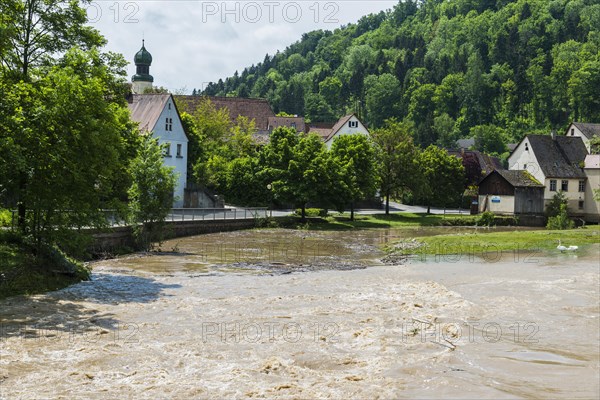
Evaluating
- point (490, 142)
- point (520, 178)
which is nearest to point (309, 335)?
point (520, 178)

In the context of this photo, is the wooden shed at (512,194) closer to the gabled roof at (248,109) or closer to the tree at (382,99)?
the gabled roof at (248,109)

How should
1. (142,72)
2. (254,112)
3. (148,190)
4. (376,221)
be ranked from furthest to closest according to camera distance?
1. (254,112)
2. (142,72)
3. (376,221)
4. (148,190)

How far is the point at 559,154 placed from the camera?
71.2 metres

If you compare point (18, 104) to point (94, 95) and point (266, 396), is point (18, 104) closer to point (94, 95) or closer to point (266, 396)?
point (94, 95)

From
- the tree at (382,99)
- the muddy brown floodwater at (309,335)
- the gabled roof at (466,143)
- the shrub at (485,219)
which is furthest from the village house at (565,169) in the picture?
the tree at (382,99)

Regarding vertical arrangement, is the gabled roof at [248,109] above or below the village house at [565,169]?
above

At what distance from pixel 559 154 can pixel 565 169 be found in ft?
7.77

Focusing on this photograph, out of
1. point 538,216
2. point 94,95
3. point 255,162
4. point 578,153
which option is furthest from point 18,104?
point 578,153

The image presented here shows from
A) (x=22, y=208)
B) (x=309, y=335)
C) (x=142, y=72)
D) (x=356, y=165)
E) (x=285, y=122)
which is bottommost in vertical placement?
(x=309, y=335)

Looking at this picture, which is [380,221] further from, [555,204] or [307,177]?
[555,204]

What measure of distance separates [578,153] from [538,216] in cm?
993

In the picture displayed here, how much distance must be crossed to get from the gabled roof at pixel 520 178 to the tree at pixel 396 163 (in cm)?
992

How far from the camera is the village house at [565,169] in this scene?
6869 cm

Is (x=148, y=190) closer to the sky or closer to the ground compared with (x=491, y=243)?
closer to the sky
